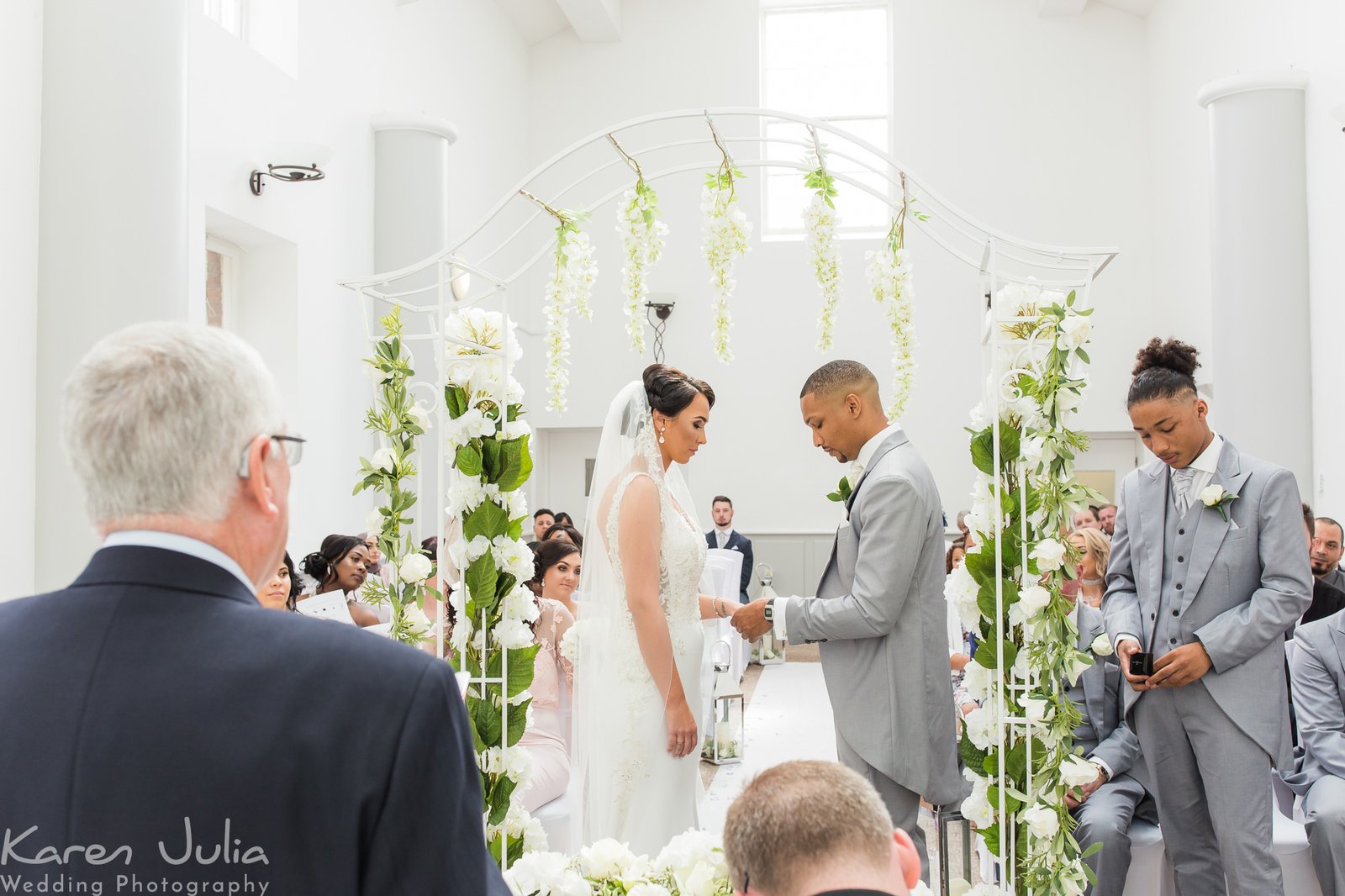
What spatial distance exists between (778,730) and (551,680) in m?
3.42

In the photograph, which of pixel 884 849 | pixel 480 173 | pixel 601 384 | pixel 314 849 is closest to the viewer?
pixel 314 849

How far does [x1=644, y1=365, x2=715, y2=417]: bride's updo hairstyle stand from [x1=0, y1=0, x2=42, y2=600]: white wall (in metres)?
2.38

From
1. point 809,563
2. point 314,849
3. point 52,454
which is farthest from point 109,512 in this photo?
point 809,563

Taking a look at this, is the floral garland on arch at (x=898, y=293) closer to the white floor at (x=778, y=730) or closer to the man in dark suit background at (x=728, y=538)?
the white floor at (x=778, y=730)

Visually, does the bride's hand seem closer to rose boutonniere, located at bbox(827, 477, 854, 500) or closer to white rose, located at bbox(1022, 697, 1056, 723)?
rose boutonniere, located at bbox(827, 477, 854, 500)

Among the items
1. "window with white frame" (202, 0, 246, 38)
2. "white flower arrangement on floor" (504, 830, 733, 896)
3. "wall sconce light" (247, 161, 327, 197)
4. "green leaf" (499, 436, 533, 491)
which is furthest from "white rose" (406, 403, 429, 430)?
"window with white frame" (202, 0, 246, 38)

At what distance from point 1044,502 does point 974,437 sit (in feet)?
0.87

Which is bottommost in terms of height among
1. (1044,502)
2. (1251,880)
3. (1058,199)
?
(1251,880)

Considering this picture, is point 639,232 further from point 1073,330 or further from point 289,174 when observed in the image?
point 289,174

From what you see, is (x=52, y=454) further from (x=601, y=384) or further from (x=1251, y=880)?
(x=601, y=384)

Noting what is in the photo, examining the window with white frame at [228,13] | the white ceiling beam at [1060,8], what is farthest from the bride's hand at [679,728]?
the white ceiling beam at [1060,8]

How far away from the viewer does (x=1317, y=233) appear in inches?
277

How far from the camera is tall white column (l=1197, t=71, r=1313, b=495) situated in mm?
7090

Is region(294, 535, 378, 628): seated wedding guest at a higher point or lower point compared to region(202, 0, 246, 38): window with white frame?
lower
